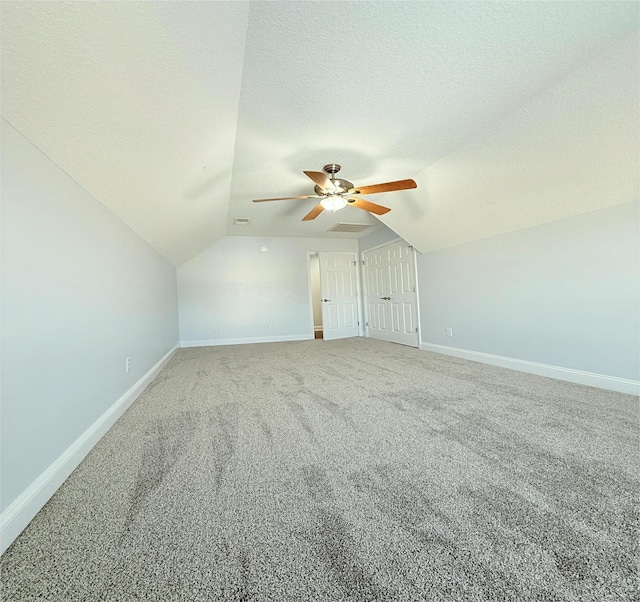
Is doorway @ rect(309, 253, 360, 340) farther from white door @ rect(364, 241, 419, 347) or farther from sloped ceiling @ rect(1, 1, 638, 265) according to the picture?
sloped ceiling @ rect(1, 1, 638, 265)

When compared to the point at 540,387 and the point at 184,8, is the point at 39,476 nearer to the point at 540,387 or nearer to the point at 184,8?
the point at 184,8

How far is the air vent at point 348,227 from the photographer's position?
5605 mm

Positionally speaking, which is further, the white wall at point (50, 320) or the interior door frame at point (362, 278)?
the interior door frame at point (362, 278)

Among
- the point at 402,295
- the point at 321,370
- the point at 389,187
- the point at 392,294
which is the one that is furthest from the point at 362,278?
the point at 389,187

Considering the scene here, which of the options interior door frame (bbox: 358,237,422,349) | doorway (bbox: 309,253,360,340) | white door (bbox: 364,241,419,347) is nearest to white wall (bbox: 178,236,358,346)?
doorway (bbox: 309,253,360,340)

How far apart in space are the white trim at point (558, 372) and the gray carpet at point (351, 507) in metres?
0.15

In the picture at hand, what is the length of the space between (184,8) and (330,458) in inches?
89.4

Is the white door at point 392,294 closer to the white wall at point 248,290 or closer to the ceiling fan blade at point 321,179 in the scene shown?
the white wall at point 248,290

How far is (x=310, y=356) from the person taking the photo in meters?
4.61

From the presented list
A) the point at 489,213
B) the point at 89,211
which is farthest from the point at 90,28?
the point at 489,213

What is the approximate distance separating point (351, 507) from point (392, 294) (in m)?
4.71

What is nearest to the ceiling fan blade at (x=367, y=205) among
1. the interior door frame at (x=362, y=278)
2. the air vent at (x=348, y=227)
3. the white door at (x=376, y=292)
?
the interior door frame at (x=362, y=278)

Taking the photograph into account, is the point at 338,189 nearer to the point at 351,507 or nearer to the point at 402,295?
the point at 351,507

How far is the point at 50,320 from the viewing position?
1469 mm
